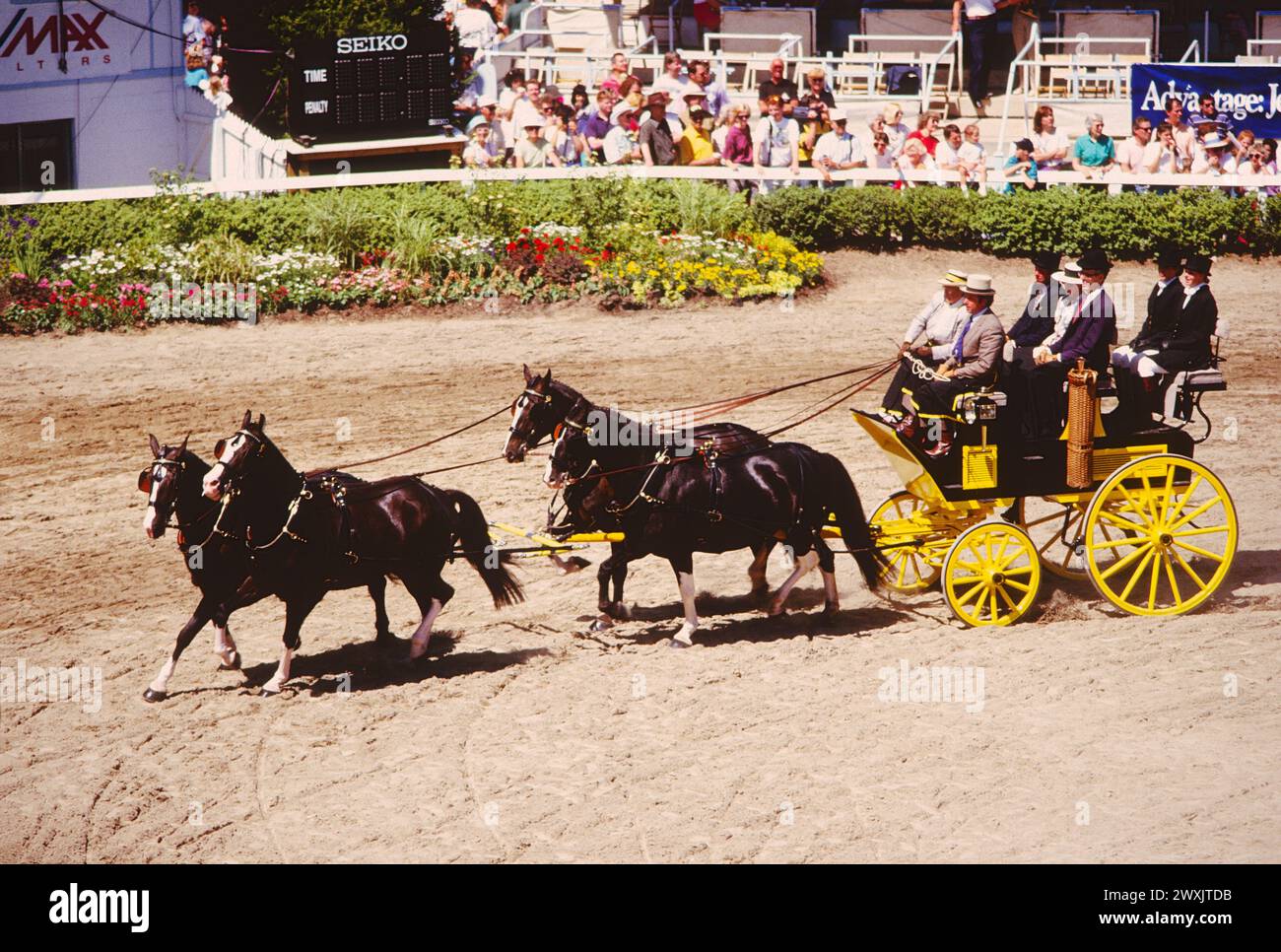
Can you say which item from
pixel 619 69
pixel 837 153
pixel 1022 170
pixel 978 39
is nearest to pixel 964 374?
pixel 837 153

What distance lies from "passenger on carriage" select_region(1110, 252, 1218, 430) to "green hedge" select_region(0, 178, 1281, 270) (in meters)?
10.1

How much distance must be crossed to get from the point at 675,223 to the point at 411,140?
16.5 ft

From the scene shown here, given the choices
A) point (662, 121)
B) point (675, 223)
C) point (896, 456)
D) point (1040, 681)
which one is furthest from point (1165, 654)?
point (662, 121)

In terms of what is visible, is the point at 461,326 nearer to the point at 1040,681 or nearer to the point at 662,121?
the point at 662,121

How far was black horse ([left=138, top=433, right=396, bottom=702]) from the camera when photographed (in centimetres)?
1070

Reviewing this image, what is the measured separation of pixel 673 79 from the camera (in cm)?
2489

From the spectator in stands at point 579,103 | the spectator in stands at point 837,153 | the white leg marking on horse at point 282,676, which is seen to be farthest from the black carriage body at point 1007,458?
the spectator in stands at point 579,103

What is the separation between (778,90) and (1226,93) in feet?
23.3

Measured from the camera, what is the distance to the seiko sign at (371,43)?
78.1 feet

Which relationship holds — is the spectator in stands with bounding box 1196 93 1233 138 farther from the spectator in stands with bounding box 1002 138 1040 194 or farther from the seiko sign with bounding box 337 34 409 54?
the seiko sign with bounding box 337 34 409 54

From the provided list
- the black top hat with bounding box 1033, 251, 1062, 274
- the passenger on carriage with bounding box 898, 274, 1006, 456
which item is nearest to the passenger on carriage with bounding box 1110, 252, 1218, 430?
the black top hat with bounding box 1033, 251, 1062, 274

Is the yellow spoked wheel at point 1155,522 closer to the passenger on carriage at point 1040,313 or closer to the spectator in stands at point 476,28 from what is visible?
the passenger on carriage at point 1040,313

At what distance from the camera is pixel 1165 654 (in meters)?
11.0

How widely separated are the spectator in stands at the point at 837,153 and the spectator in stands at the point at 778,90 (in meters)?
0.70
